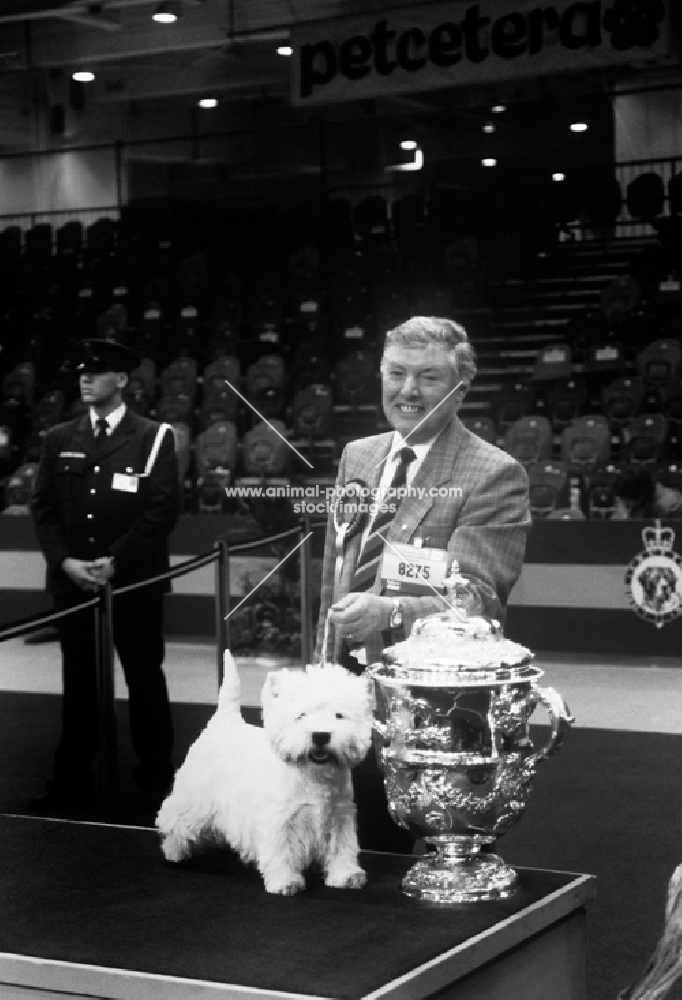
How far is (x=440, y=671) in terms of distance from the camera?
1667 mm

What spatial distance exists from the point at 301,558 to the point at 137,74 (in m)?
10.1

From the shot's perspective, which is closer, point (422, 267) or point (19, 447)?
point (19, 447)

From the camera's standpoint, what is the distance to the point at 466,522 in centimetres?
215

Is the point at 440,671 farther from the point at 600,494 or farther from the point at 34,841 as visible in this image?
the point at 600,494

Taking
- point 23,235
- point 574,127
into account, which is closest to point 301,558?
point 23,235

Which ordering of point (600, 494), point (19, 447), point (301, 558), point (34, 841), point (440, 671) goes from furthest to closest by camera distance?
point (19, 447), point (600, 494), point (301, 558), point (34, 841), point (440, 671)

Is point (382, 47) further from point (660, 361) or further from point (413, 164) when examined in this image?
point (413, 164)

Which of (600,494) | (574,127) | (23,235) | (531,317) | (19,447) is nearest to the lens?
(600,494)

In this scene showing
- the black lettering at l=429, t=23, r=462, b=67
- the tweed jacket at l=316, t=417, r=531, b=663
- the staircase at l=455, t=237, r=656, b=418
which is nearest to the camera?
the tweed jacket at l=316, t=417, r=531, b=663

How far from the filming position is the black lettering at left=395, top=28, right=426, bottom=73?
10.3 m

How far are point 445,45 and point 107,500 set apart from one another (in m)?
6.70

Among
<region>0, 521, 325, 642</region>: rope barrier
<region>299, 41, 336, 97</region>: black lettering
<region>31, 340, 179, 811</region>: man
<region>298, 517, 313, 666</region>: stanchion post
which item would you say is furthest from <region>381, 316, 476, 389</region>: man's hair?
<region>299, 41, 336, 97</region>: black lettering

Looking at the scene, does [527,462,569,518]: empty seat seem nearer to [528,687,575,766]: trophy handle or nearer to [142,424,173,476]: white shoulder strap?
[142,424,173,476]: white shoulder strap

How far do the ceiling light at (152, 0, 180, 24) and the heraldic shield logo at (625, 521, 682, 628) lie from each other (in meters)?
7.17
